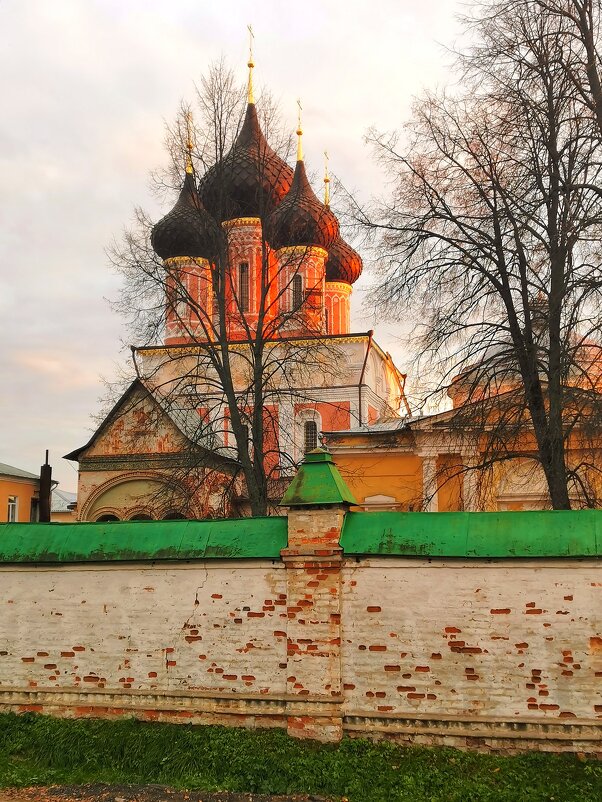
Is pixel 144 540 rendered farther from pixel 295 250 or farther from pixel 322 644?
pixel 295 250

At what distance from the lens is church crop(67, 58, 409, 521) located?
16.0 m

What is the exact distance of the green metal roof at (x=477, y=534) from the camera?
7.31 metres

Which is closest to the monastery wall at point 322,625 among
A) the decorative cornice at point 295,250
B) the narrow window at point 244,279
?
the decorative cornice at point 295,250

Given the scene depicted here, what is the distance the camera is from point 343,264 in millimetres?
34219

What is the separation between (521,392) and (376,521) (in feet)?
17.6

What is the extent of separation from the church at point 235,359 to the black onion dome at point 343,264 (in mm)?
47

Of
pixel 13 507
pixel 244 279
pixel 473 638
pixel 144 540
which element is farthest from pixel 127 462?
pixel 473 638

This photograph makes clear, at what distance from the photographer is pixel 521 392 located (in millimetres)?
12492

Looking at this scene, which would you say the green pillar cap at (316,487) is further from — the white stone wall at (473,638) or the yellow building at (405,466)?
the yellow building at (405,466)

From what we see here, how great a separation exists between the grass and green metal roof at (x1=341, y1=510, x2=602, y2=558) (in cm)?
169

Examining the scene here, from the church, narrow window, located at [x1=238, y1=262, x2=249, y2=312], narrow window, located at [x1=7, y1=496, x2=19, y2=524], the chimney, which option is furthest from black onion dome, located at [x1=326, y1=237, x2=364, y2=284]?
narrow window, located at [x1=7, y1=496, x2=19, y2=524]

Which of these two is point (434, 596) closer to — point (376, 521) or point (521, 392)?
point (376, 521)

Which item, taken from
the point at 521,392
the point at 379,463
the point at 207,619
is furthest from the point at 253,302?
the point at 207,619

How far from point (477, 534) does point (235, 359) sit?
20.4m
